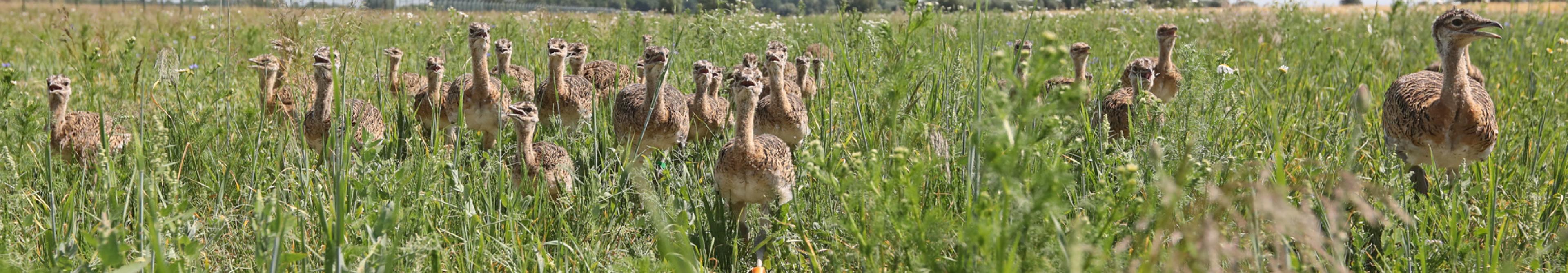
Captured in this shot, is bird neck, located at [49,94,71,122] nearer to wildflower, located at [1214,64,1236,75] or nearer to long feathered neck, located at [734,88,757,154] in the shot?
long feathered neck, located at [734,88,757,154]

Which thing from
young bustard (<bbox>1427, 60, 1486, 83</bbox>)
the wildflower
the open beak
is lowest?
young bustard (<bbox>1427, 60, 1486, 83</bbox>)

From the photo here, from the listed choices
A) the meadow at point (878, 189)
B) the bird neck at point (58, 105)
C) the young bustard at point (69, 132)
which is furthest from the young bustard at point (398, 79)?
the bird neck at point (58, 105)

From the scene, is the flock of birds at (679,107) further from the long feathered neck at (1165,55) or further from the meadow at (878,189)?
the meadow at (878,189)

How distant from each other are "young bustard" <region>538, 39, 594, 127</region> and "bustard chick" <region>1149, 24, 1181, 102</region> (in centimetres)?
395

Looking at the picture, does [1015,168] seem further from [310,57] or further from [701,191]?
[310,57]

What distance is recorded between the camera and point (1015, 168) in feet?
5.72

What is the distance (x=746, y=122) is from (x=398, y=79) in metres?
3.92

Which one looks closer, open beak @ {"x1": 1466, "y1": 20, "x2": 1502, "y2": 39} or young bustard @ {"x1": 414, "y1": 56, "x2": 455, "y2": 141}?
open beak @ {"x1": 1466, "y1": 20, "x2": 1502, "y2": 39}

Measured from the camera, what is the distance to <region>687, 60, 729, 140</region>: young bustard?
5.23 meters

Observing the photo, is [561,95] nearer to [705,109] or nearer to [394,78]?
→ [705,109]

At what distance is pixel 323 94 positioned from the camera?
15.9ft

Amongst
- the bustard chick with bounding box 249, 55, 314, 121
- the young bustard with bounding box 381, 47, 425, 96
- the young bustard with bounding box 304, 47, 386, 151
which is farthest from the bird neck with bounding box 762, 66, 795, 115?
the bustard chick with bounding box 249, 55, 314, 121

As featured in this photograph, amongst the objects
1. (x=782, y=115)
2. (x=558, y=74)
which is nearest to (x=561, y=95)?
(x=558, y=74)

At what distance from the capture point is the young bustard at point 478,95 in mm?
5668
